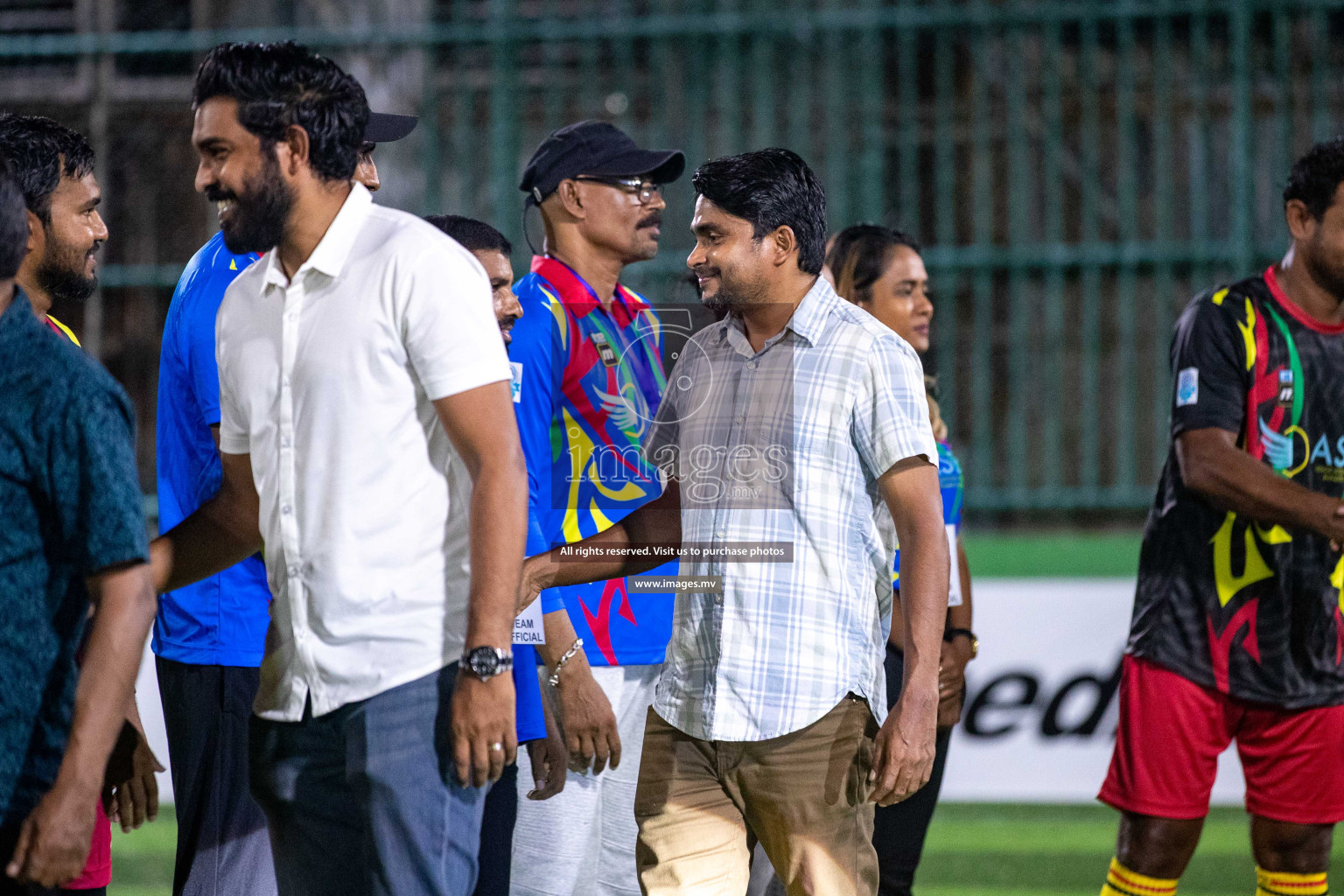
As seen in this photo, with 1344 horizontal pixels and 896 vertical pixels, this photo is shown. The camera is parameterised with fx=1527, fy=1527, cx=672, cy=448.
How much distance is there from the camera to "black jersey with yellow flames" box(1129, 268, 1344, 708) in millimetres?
3455

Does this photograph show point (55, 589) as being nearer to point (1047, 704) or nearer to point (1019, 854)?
point (1019, 854)

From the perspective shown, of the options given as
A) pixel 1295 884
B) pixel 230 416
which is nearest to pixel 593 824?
pixel 230 416

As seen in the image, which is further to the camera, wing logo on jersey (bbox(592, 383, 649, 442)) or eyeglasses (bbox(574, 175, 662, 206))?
eyeglasses (bbox(574, 175, 662, 206))

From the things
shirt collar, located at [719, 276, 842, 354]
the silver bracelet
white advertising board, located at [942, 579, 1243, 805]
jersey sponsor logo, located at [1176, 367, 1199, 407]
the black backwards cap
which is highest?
the black backwards cap

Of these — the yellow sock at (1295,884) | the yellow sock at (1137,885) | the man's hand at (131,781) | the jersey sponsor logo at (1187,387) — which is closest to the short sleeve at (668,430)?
the man's hand at (131,781)

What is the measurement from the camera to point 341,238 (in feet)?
7.36

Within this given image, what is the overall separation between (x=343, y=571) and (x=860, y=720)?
0.94 metres

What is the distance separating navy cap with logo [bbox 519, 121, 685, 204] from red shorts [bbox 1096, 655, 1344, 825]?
1645mm

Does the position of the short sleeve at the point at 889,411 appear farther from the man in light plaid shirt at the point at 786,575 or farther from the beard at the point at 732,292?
the beard at the point at 732,292

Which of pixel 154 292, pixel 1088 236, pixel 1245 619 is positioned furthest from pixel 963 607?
pixel 154 292

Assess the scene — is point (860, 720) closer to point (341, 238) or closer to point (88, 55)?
point (341, 238)

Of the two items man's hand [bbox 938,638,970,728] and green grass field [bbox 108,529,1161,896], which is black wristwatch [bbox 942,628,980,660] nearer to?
man's hand [bbox 938,638,970,728]

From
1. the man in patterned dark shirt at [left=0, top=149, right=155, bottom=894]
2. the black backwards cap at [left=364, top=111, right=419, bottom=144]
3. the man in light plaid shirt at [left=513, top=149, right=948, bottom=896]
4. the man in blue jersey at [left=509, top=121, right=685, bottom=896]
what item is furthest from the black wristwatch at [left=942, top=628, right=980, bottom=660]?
the man in patterned dark shirt at [left=0, top=149, right=155, bottom=894]

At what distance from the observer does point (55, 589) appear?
2.00 metres
